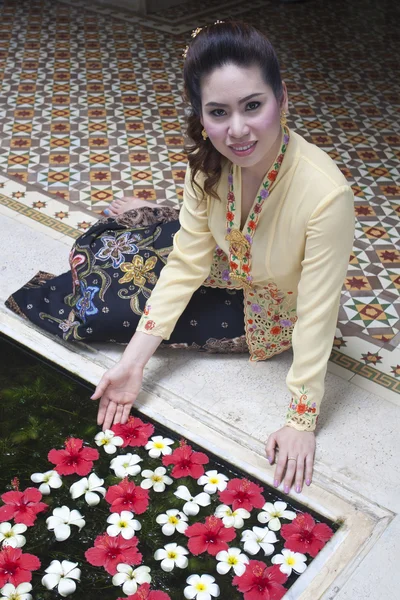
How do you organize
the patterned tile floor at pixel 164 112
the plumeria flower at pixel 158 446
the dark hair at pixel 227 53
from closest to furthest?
the dark hair at pixel 227 53
the plumeria flower at pixel 158 446
the patterned tile floor at pixel 164 112

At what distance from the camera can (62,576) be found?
4.85ft

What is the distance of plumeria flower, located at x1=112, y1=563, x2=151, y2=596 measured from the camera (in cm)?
146

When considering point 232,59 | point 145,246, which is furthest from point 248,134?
point 145,246

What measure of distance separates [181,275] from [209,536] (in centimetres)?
64

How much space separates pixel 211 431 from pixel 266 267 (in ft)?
1.39

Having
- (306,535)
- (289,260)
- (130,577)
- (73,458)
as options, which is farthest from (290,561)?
(289,260)

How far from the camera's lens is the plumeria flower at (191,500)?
63.8 inches

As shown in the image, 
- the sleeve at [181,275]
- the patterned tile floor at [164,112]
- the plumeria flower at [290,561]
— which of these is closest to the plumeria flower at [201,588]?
the plumeria flower at [290,561]

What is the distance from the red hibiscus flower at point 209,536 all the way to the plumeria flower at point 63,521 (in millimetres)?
235

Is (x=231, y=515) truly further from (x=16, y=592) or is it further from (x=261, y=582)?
(x=16, y=592)

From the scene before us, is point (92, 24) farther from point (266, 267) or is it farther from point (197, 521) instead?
point (197, 521)

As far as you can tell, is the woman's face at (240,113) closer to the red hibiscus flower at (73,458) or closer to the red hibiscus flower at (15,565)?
the red hibiscus flower at (73,458)

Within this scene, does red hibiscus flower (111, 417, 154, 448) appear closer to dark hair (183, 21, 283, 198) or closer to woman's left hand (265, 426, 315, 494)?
woman's left hand (265, 426, 315, 494)

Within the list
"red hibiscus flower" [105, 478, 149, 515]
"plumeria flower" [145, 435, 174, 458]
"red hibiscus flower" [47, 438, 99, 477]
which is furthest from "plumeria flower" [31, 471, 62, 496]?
"plumeria flower" [145, 435, 174, 458]
